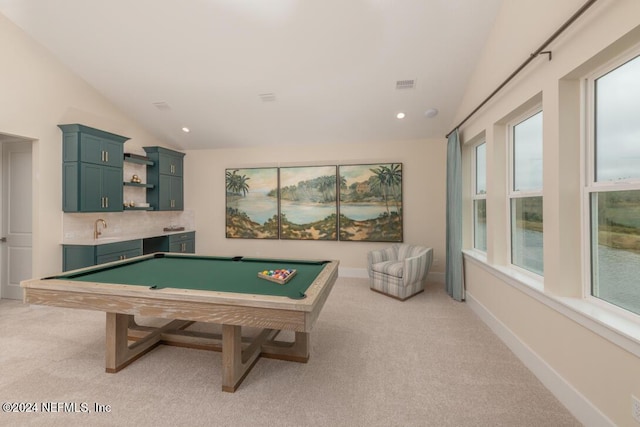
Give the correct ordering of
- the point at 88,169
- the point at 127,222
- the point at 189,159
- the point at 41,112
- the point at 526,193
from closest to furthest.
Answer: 1. the point at 526,193
2. the point at 41,112
3. the point at 88,169
4. the point at 127,222
5. the point at 189,159

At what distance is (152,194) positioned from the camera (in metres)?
5.47

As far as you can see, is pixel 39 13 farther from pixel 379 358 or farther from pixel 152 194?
pixel 379 358

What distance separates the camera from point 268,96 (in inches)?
170

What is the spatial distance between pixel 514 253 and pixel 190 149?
6.06 meters

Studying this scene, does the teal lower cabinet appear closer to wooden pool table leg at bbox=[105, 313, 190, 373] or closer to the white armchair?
wooden pool table leg at bbox=[105, 313, 190, 373]

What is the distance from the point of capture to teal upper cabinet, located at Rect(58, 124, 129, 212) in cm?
394

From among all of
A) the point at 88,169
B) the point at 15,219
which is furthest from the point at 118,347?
the point at 15,219

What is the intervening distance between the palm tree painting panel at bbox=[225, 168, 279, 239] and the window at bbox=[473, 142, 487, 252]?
11.6 ft

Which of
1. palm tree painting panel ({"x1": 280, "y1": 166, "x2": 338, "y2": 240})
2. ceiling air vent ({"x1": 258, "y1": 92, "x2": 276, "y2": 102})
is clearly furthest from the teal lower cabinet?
ceiling air vent ({"x1": 258, "y1": 92, "x2": 276, "y2": 102})

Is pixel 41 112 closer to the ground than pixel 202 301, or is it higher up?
higher up

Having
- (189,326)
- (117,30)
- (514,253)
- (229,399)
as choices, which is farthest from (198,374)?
(117,30)

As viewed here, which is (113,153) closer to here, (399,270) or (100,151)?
(100,151)

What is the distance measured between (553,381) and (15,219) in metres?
6.57

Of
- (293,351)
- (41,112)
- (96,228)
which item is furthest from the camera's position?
(96,228)
